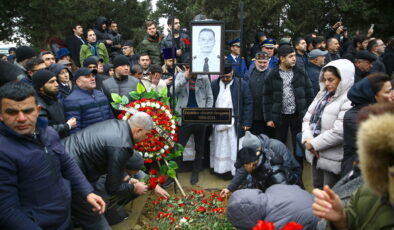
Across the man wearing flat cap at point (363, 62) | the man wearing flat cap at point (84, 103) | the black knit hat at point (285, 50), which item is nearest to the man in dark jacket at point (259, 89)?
the black knit hat at point (285, 50)

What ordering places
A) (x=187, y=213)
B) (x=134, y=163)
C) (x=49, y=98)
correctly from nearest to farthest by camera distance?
1. (x=134, y=163)
2. (x=49, y=98)
3. (x=187, y=213)

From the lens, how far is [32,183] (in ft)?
8.49

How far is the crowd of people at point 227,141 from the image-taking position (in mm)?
2010

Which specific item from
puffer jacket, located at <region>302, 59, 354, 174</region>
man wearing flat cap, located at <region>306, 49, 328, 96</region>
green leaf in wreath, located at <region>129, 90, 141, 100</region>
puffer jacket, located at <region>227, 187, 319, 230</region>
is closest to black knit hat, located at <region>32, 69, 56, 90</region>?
green leaf in wreath, located at <region>129, 90, 141, 100</region>

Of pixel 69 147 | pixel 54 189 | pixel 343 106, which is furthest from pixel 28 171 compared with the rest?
pixel 343 106

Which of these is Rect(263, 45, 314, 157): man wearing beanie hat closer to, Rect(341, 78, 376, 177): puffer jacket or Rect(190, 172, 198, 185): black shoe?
Rect(190, 172, 198, 185): black shoe

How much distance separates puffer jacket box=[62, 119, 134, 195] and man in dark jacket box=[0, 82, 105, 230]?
2.90 ft

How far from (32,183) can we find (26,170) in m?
0.11

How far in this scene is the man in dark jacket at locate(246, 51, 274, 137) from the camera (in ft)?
20.7

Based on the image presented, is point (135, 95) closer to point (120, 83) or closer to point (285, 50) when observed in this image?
point (120, 83)

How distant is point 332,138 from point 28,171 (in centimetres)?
296

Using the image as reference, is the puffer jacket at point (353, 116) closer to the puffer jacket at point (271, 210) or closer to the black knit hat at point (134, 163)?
the puffer jacket at point (271, 210)

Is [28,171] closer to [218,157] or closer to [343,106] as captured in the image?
[343,106]

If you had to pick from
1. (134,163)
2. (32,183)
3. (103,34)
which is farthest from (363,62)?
(103,34)
